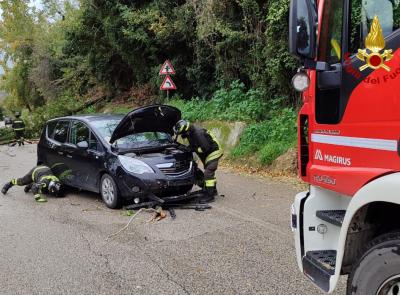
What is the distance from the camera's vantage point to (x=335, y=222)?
3.33m

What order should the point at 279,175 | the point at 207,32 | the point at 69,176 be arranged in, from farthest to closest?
the point at 207,32 < the point at 279,175 < the point at 69,176

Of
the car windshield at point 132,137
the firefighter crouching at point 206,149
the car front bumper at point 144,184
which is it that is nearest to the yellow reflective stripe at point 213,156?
the firefighter crouching at point 206,149

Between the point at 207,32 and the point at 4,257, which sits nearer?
the point at 4,257

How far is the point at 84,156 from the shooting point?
8.84 m

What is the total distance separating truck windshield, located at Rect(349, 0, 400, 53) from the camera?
2.77 metres

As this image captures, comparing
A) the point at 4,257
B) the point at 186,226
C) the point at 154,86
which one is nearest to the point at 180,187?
the point at 186,226

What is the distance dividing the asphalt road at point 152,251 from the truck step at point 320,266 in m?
1.04

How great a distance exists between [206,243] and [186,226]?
0.90m

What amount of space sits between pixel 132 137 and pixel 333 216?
18.9 ft

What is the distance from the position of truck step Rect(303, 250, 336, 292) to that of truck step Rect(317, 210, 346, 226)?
0.26 meters

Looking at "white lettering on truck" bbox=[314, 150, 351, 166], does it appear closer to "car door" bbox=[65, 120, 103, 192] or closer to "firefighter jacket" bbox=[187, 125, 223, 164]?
"firefighter jacket" bbox=[187, 125, 223, 164]

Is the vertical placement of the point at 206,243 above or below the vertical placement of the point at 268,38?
below

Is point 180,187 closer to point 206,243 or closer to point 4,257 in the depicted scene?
point 206,243

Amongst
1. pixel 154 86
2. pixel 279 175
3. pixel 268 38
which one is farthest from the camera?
pixel 154 86
